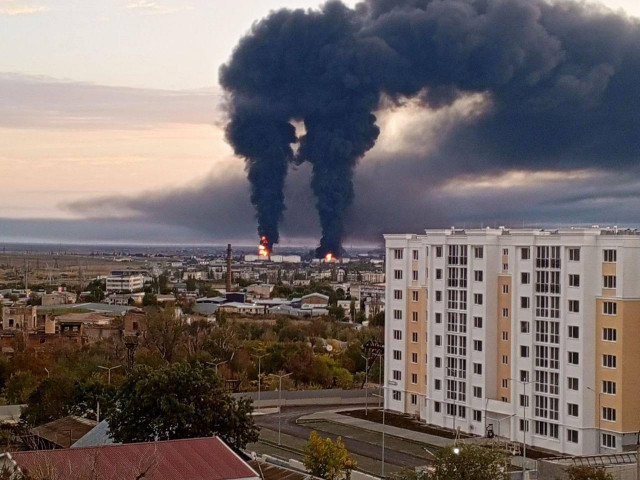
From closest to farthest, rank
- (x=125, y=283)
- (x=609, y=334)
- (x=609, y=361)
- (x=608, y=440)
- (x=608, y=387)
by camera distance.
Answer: (x=608, y=440) < (x=608, y=387) < (x=609, y=361) < (x=609, y=334) < (x=125, y=283)

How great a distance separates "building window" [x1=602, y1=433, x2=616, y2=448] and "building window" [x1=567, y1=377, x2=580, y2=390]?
155 centimetres

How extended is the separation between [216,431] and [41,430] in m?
7.34

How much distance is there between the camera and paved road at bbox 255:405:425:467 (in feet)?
103

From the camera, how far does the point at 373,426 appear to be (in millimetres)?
37312

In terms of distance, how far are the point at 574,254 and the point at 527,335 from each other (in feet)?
9.81

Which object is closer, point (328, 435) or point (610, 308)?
point (610, 308)

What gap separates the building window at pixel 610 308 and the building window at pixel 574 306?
72 centimetres

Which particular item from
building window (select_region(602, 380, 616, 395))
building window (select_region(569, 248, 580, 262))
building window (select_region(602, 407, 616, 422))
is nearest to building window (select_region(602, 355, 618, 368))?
building window (select_region(602, 380, 616, 395))

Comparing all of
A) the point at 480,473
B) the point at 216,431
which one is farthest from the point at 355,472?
the point at 480,473

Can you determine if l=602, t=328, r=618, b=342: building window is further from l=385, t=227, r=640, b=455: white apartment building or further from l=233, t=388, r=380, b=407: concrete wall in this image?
l=233, t=388, r=380, b=407: concrete wall

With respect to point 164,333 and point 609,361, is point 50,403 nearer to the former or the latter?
point 609,361

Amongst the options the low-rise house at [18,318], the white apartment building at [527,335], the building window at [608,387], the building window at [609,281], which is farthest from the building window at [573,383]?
the low-rise house at [18,318]

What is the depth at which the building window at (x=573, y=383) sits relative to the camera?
3201 cm

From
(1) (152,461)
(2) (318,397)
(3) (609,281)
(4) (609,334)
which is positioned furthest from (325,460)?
(2) (318,397)
